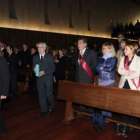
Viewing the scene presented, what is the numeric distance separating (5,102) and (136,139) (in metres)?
3.76

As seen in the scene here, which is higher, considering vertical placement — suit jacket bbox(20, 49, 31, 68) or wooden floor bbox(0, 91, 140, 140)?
suit jacket bbox(20, 49, 31, 68)

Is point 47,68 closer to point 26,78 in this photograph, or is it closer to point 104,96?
point 104,96

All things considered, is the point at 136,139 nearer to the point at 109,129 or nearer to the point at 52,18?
the point at 109,129

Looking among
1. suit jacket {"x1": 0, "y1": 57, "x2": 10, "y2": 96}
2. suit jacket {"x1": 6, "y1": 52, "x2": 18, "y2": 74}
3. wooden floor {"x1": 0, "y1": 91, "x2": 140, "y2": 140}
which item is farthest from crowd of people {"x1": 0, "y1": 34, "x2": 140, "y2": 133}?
suit jacket {"x1": 6, "y1": 52, "x2": 18, "y2": 74}

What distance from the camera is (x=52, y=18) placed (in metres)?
12.4

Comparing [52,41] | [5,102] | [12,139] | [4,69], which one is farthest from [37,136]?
[52,41]

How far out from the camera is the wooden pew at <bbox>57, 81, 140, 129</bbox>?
3287mm

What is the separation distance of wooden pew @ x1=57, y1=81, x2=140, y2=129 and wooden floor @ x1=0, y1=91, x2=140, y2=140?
24cm

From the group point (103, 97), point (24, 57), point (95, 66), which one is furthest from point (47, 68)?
point (24, 57)

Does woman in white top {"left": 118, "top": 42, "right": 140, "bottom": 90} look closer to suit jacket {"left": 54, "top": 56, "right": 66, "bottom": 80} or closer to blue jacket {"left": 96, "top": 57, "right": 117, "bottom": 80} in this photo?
blue jacket {"left": 96, "top": 57, "right": 117, "bottom": 80}

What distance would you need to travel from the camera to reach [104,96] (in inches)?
143

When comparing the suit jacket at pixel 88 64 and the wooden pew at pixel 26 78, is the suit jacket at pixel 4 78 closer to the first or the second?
the suit jacket at pixel 88 64

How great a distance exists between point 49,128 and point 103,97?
1227mm

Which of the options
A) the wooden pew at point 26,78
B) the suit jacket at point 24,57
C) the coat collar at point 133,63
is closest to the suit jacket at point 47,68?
the coat collar at point 133,63
